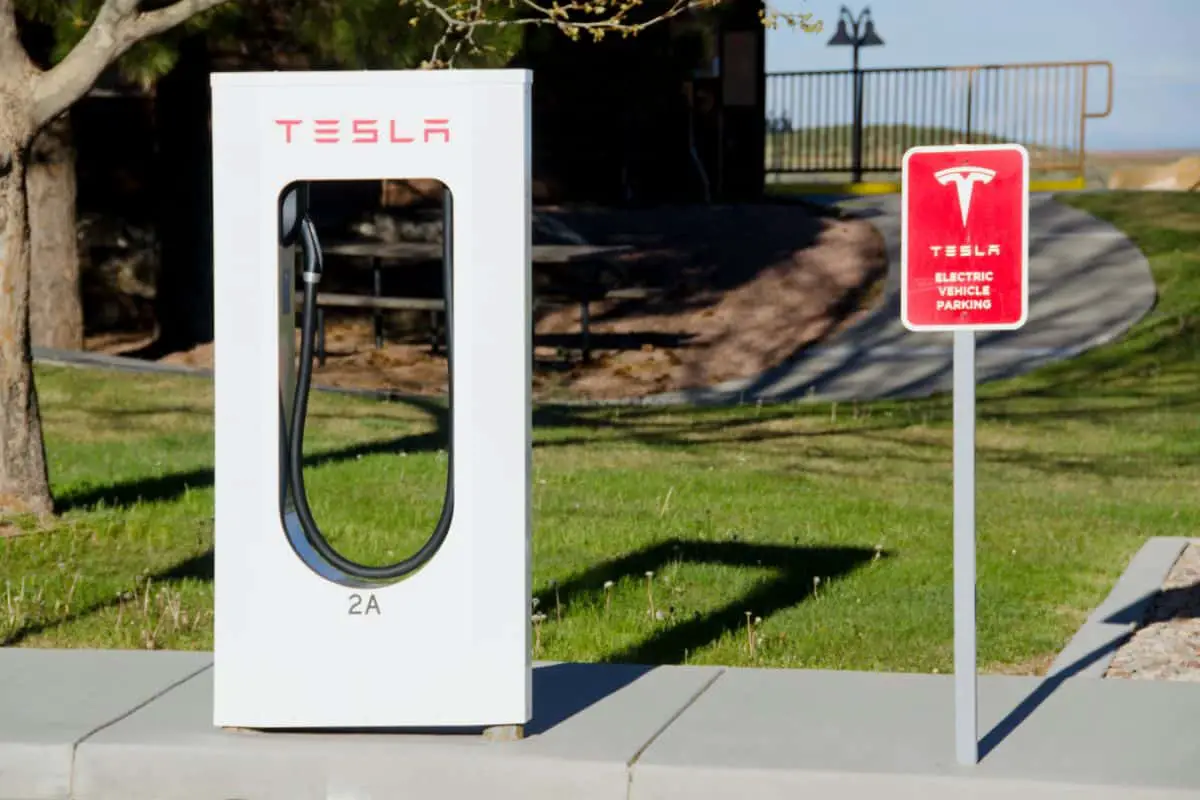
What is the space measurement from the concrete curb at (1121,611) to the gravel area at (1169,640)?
1.4 inches

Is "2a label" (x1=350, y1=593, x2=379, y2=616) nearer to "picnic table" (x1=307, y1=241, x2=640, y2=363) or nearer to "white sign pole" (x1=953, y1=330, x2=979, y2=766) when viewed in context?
"white sign pole" (x1=953, y1=330, x2=979, y2=766)

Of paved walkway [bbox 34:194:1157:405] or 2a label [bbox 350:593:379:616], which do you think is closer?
2a label [bbox 350:593:379:616]

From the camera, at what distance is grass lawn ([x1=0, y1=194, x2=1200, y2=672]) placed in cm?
811

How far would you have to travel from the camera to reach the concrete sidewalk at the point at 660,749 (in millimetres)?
5625

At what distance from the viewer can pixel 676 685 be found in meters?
6.74

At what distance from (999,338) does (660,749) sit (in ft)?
48.1

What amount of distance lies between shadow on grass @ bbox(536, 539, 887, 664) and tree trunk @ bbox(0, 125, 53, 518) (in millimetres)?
3110

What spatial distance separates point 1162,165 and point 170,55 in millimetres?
29755

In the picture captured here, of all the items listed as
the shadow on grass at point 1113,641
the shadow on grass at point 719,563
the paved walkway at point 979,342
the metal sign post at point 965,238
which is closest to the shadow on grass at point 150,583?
the shadow on grass at point 719,563

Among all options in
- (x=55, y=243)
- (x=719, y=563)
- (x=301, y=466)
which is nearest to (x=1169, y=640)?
(x=719, y=563)

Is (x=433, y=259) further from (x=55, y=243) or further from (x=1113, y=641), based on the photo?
(x=1113, y=641)

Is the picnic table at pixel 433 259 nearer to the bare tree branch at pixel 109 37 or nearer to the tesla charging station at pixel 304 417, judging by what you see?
the bare tree branch at pixel 109 37

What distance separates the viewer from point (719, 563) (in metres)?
9.41

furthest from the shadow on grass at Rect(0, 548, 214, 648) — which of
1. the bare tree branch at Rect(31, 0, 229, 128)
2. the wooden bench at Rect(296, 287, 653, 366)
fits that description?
the wooden bench at Rect(296, 287, 653, 366)
